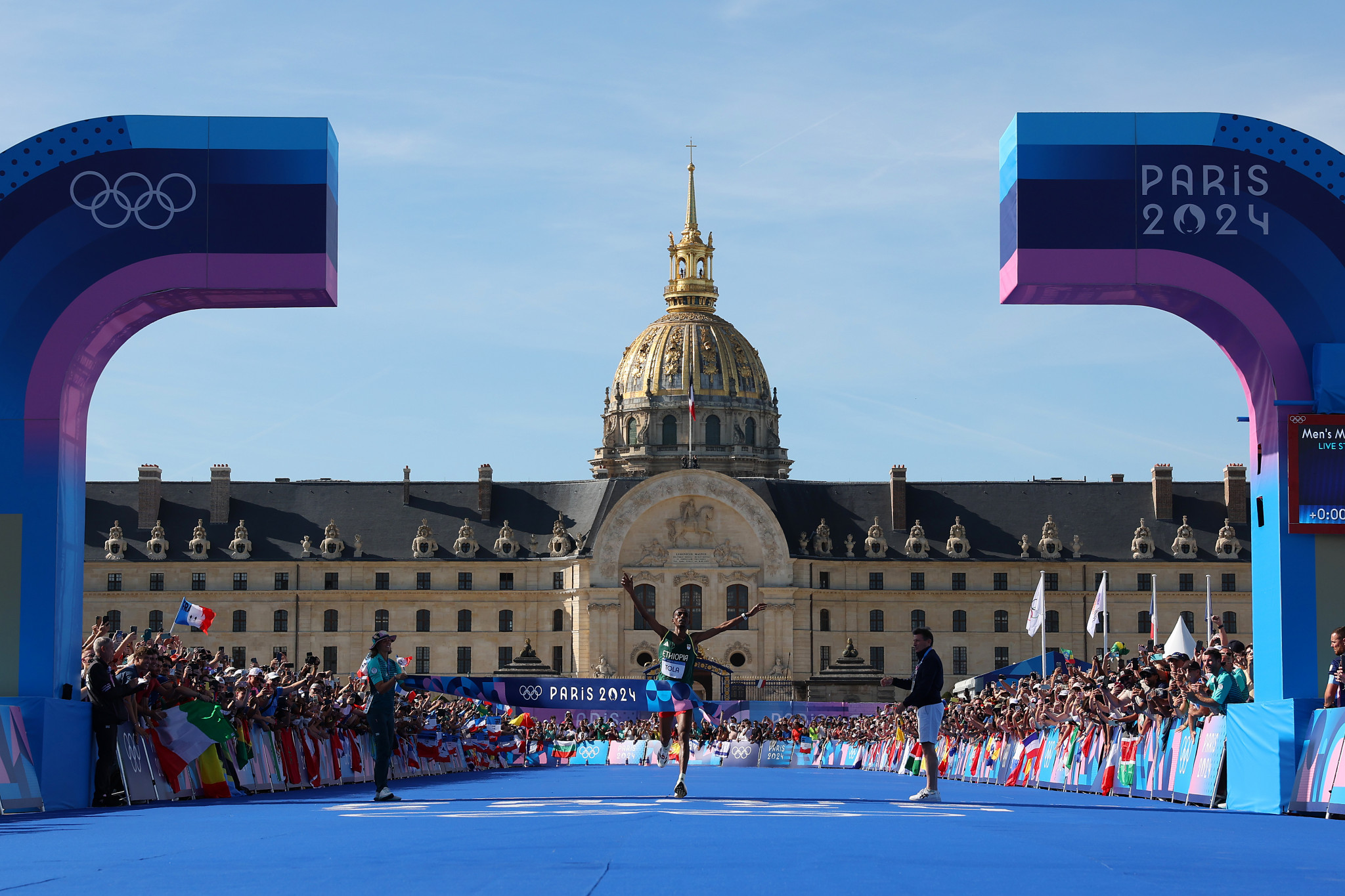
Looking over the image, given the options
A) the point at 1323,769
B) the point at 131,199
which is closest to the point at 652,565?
the point at 131,199

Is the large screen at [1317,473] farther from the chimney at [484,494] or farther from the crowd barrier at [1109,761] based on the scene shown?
the chimney at [484,494]

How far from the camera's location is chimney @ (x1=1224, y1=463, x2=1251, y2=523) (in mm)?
101688

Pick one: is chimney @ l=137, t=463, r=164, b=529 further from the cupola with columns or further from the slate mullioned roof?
the cupola with columns

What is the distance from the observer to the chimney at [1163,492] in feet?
334

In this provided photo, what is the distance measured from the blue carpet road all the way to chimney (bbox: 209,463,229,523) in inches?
Result: 3436

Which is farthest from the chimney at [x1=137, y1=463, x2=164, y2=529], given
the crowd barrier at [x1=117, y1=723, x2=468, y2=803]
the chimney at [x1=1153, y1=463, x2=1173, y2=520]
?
the crowd barrier at [x1=117, y1=723, x2=468, y2=803]

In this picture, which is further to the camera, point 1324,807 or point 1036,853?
point 1324,807

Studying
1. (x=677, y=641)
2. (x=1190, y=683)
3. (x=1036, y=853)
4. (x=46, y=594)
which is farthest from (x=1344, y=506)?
(x=46, y=594)

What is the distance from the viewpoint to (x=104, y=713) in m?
18.1

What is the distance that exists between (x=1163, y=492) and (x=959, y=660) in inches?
625

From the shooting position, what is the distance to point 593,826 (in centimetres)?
1191

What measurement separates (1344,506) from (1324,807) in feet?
10.2

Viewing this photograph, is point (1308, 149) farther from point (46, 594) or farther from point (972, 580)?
point (972, 580)

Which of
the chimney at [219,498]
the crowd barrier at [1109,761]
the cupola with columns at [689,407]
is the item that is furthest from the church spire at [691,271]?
the crowd barrier at [1109,761]
